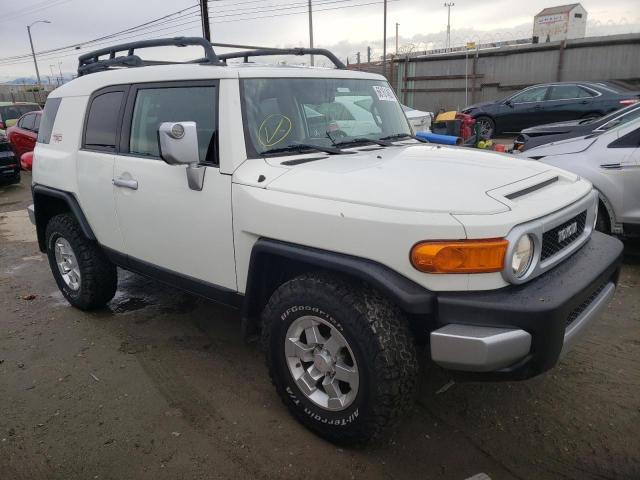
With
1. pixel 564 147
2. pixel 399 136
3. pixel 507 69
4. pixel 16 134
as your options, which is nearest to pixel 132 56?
pixel 399 136

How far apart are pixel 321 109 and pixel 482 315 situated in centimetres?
181

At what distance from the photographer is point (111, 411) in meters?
3.04

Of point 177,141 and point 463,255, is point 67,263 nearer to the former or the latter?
point 177,141

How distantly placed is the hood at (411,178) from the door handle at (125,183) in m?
1.12

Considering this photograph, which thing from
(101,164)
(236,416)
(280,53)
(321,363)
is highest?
(280,53)

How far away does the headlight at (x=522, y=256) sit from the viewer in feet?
7.26

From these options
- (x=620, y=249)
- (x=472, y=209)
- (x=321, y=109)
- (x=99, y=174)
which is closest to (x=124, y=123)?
(x=99, y=174)

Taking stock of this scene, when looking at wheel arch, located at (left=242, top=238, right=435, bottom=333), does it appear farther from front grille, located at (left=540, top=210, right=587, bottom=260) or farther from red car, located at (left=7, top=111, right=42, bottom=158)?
red car, located at (left=7, top=111, right=42, bottom=158)

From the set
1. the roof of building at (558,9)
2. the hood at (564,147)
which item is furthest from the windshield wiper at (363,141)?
the roof of building at (558,9)

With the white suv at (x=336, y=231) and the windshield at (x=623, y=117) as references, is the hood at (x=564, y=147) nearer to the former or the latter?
the windshield at (x=623, y=117)

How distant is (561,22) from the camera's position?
1304 inches

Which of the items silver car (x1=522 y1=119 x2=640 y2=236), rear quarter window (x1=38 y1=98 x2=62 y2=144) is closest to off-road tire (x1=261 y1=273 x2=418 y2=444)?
rear quarter window (x1=38 y1=98 x2=62 y2=144)

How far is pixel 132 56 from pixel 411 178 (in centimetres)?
275

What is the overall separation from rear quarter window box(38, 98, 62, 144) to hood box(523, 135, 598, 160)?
15.7 ft
